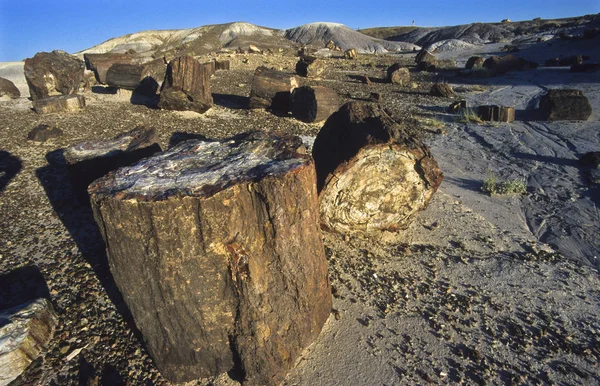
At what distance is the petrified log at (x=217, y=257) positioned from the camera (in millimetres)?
2148

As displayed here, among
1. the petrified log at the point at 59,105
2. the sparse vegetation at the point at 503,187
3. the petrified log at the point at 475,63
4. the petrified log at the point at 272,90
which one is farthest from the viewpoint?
the petrified log at the point at 475,63

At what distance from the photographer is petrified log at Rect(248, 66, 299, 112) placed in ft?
31.5

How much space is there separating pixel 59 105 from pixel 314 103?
21.1 ft

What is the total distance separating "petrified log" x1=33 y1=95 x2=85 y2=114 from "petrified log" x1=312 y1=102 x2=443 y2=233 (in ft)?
27.5

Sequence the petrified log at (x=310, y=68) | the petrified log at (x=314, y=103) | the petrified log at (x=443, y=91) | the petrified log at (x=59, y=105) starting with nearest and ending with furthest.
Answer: the petrified log at (x=314, y=103)
the petrified log at (x=59, y=105)
the petrified log at (x=443, y=91)
the petrified log at (x=310, y=68)

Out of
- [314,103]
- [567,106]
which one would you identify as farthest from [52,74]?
[567,106]

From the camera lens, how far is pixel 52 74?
11.6m

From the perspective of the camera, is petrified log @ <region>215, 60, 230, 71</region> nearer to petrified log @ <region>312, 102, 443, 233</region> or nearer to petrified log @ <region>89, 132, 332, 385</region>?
petrified log @ <region>312, 102, 443, 233</region>

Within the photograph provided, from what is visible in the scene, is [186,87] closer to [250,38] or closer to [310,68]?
[310,68]

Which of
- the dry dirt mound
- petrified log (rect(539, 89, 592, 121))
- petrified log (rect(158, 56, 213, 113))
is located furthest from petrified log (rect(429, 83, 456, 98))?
the dry dirt mound

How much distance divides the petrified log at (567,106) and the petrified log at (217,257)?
8701 millimetres

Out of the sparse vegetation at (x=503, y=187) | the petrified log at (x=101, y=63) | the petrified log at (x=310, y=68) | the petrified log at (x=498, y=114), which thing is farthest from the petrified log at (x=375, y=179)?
the petrified log at (x=310, y=68)

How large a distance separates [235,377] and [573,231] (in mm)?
4028

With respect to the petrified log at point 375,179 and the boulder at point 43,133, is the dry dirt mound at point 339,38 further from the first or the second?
the petrified log at point 375,179
